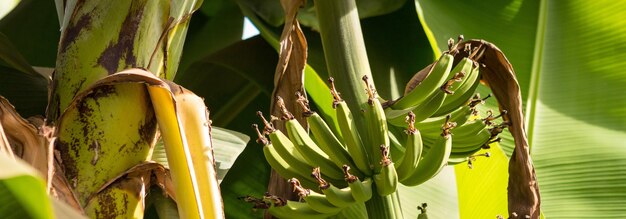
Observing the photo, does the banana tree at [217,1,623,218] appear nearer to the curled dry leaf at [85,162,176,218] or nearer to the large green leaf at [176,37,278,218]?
the large green leaf at [176,37,278,218]

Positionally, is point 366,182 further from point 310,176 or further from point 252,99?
point 252,99

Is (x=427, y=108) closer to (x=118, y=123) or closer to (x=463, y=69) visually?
(x=463, y=69)

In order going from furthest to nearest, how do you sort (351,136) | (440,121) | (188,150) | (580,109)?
(580,109) < (440,121) < (351,136) < (188,150)

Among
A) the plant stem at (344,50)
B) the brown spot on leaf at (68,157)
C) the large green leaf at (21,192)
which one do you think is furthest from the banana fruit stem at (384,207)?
the large green leaf at (21,192)

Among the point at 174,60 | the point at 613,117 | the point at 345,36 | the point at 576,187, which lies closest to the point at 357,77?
the point at 345,36

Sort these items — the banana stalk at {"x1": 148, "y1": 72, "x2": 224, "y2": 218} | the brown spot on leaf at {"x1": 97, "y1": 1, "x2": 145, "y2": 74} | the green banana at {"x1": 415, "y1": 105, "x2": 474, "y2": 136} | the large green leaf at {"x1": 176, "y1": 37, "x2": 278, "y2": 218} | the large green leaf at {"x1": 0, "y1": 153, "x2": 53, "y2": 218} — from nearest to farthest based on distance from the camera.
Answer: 1. the large green leaf at {"x1": 0, "y1": 153, "x2": 53, "y2": 218}
2. the banana stalk at {"x1": 148, "y1": 72, "x2": 224, "y2": 218}
3. the brown spot on leaf at {"x1": 97, "y1": 1, "x2": 145, "y2": 74}
4. the green banana at {"x1": 415, "y1": 105, "x2": 474, "y2": 136}
5. the large green leaf at {"x1": 176, "y1": 37, "x2": 278, "y2": 218}

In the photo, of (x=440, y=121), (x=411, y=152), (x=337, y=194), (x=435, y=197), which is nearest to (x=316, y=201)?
(x=337, y=194)

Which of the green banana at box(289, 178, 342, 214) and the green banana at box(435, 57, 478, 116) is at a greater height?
the green banana at box(435, 57, 478, 116)

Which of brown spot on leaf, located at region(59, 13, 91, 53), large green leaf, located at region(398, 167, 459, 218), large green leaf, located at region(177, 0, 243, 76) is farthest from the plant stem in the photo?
Result: large green leaf, located at region(177, 0, 243, 76)

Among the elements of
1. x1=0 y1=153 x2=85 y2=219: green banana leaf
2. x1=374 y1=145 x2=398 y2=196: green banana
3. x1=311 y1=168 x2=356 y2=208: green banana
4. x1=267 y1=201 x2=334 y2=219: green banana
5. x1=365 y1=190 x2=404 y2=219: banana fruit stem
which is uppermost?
x1=0 y1=153 x2=85 y2=219: green banana leaf
